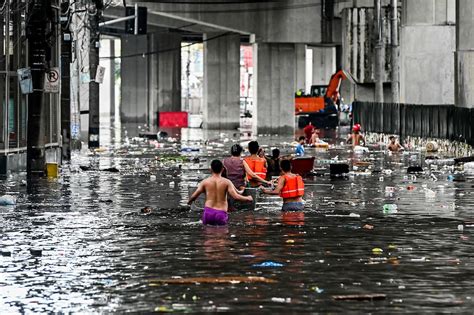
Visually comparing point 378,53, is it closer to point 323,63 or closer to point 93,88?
point 93,88

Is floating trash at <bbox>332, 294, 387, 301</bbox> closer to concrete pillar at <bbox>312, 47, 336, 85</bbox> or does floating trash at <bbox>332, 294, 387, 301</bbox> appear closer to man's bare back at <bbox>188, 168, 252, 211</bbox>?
man's bare back at <bbox>188, 168, 252, 211</bbox>

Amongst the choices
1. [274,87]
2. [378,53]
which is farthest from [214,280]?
[274,87]

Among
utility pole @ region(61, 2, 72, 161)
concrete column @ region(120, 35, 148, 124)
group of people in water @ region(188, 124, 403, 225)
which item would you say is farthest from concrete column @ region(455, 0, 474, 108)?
concrete column @ region(120, 35, 148, 124)

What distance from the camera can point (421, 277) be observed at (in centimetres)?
1736

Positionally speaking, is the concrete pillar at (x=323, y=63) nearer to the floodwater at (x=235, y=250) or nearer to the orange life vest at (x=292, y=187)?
the floodwater at (x=235, y=250)

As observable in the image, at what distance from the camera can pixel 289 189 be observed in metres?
26.3

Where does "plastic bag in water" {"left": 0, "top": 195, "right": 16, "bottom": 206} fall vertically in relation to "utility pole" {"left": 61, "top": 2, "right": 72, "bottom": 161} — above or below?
below

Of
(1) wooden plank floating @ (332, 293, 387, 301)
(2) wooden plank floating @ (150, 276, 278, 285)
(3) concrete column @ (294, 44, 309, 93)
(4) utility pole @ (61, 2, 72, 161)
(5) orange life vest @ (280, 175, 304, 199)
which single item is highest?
(3) concrete column @ (294, 44, 309, 93)

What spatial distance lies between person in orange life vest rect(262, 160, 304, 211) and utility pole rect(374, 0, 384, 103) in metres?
45.0

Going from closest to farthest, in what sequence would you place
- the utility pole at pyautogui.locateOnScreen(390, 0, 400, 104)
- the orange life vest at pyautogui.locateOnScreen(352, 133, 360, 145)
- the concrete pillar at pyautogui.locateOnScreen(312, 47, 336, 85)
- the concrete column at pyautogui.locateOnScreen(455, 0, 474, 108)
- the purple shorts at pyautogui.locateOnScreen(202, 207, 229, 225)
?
1. the purple shorts at pyautogui.locateOnScreen(202, 207, 229, 225)
2. the concrete column at pyautogui.locateOnScreen(455, 0, 474, 108)
3. the utility pole at pyautogui.locateOnScreen(390, 0, 400, 104)
4. the orange life vest at pyautogui.locateOnScreen(352, 133, 360, 145)
5. the concrete pillar at pyautogui.locateOnScreen(312, 47, 336, 85)

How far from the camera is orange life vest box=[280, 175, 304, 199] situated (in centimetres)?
2573

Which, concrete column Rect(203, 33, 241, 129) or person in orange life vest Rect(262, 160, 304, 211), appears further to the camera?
concrete column Rect(203, 33, 241, 129)

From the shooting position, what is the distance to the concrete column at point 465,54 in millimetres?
55438

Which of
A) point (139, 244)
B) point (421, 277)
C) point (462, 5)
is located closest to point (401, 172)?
point (462, 5)
